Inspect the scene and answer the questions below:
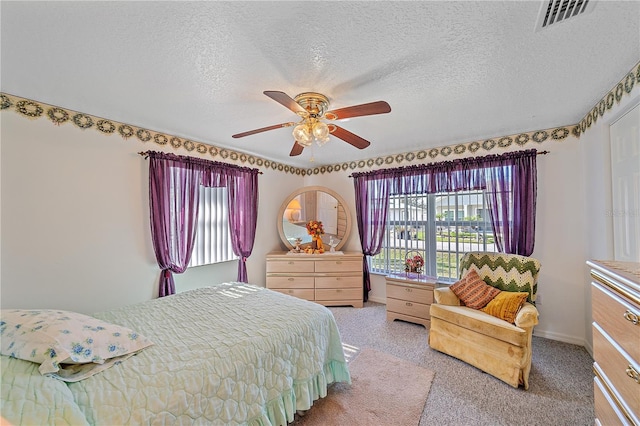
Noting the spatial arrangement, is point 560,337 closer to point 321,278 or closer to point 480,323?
point 480,323

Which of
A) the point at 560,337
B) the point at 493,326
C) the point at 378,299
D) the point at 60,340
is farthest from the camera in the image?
the point at 378,299

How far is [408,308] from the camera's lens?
127 inches

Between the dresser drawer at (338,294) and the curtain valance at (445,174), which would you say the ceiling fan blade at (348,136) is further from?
the dresser drawer at (338,294)

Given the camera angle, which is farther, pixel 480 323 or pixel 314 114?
pixel 480 323

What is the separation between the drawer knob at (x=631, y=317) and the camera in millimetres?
932

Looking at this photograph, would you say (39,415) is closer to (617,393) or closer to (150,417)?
(150,417)

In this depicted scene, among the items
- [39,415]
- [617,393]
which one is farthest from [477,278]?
[39,415]

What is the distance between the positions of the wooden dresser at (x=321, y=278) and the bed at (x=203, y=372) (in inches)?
58.6

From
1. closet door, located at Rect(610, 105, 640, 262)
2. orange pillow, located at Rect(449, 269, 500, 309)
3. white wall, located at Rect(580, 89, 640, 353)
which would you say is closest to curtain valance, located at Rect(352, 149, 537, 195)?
white wall, located at Rect(580, 89, 640, 353)

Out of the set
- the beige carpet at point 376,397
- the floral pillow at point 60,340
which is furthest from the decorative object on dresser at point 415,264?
the floral pillow at point 60,340

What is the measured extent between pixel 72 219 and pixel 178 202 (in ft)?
2.99

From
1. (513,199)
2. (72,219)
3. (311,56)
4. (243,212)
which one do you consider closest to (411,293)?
(513,199)

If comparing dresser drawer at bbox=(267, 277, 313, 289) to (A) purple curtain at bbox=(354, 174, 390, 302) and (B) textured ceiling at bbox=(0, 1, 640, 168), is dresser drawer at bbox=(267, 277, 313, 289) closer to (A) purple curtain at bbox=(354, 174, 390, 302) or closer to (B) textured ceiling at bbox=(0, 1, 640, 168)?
(A) purple curtain at bbox=(354, 174, 390, 302)

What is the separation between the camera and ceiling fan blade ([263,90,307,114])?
1.45 m
